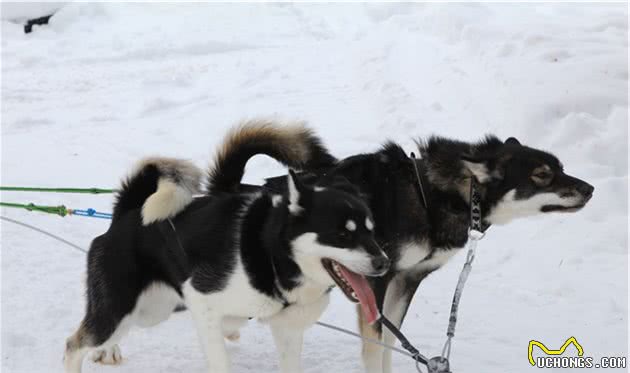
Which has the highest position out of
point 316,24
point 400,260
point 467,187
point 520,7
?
point 467,187

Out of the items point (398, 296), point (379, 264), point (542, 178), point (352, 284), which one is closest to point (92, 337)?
point (352, 284)

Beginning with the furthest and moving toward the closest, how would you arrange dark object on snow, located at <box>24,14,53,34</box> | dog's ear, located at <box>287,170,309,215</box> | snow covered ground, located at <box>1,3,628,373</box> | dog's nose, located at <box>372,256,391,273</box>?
dark object on snow, located at <box>24,14,53,34</box> < snow covered ground, located at <box>1,3,628,373</box> < dog's ear, located at <box>287,170,309,215</box> < dog's nose, located at <box>372,256,391,273</box>

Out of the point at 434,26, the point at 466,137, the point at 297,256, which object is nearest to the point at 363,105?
the point at 466,137

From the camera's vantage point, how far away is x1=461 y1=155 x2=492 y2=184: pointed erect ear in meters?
3.37

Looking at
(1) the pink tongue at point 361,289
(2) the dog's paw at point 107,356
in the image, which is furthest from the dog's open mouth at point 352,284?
(2) the dog's paw at point 107,356

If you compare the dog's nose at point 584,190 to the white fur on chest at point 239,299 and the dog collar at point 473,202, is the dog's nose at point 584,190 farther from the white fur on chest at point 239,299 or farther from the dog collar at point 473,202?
the white fur on chest at point 239,299

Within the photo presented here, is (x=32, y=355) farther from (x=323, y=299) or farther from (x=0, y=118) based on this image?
(x=0, y=118)

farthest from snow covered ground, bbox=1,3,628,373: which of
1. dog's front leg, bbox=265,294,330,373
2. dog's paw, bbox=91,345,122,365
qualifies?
dog's front leg, bbox=265,294,330,373

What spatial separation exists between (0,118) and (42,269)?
3.81m

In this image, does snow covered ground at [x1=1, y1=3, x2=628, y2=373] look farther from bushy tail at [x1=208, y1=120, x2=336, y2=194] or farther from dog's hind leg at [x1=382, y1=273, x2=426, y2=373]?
bushy tail at [x1=208, y1=120, x2=336, y2=194]

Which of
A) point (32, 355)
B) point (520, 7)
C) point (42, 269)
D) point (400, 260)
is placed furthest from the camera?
point (520, 7)

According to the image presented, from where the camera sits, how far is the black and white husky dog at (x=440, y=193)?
3.38 metres

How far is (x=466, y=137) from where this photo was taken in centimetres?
696

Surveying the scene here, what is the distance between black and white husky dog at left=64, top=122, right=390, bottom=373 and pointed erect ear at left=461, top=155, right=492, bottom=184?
61cm
